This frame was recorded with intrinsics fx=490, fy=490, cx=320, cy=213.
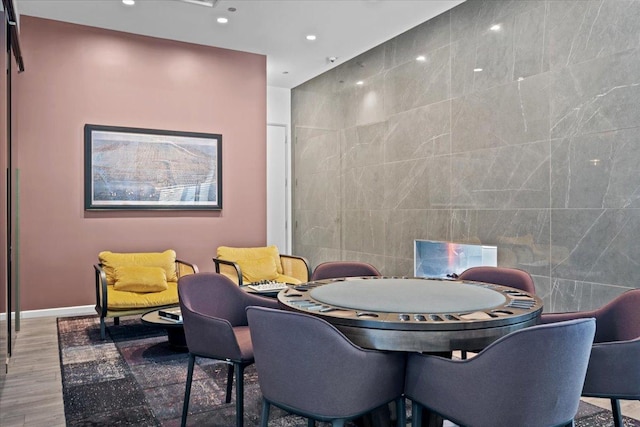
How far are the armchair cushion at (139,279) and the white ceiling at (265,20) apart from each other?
2759mm

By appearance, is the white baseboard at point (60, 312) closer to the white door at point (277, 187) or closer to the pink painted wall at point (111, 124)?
the pink painted wall at point (111, 124)

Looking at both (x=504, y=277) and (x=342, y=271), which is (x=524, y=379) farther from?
(x=342, y=271)

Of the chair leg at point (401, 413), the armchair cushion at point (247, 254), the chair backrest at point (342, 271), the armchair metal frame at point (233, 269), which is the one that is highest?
the chair backrest at point (342, 271)

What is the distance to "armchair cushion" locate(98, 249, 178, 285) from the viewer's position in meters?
5.12

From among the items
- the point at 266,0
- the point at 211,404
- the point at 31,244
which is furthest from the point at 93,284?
the point at 266,0

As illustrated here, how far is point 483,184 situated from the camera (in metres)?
4.81

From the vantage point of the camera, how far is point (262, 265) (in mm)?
5801

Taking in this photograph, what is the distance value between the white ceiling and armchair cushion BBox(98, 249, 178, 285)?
2.63 meters

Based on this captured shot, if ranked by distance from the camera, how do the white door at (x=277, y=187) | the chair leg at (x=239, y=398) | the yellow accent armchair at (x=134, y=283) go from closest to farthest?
the chair leg at (x=239, y=398) → the yellow accent armchair at (x=134, y=283) → the white door at (x=277, y=187)

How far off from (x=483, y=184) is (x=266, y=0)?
9.44 feet

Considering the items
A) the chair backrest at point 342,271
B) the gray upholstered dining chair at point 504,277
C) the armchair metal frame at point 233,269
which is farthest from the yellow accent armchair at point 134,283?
the gray upholstered dining chair at point 504,277

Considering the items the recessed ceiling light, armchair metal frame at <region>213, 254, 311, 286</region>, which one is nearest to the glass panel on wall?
armchair metal frame at <region>213, 254, 311, 286</region>

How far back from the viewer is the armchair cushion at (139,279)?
15.8 ft

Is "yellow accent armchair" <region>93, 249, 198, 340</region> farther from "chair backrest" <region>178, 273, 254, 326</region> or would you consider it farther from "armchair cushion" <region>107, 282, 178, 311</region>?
"chair backrest" <region>178, 273, 254, 326</region>
